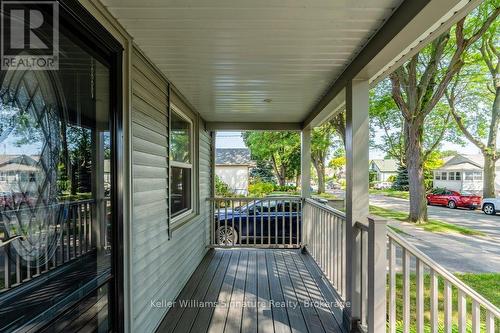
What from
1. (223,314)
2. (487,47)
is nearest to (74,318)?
(223,314)

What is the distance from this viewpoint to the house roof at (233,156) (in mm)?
18969

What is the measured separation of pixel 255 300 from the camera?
310 centimetres

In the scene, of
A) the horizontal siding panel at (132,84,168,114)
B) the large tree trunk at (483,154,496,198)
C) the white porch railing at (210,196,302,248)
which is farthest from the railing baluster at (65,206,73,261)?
the large tree trunk at (483,154,496,198)

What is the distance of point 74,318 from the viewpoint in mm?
1530

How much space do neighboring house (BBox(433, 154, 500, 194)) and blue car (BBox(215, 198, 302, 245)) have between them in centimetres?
2088

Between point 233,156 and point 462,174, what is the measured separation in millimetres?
17654

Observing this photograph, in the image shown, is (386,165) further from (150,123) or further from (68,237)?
(68,237)

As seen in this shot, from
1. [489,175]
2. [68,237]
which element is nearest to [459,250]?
[68,237]

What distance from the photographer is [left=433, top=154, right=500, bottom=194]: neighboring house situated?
2132 centimetres

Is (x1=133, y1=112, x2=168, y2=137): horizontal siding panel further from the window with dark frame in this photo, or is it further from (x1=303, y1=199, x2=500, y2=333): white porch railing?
(x1=303, y1=199, x2=500, y2=333): white porch railing

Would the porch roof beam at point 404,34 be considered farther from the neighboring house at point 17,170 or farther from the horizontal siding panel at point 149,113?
the neighboring house at point 17,170

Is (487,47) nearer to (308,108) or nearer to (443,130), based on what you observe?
(443,130)

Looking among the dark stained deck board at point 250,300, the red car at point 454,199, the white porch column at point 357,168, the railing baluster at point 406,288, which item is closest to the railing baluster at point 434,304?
the railing baluster at point 406,288

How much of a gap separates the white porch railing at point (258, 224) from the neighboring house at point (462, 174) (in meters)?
20.9
